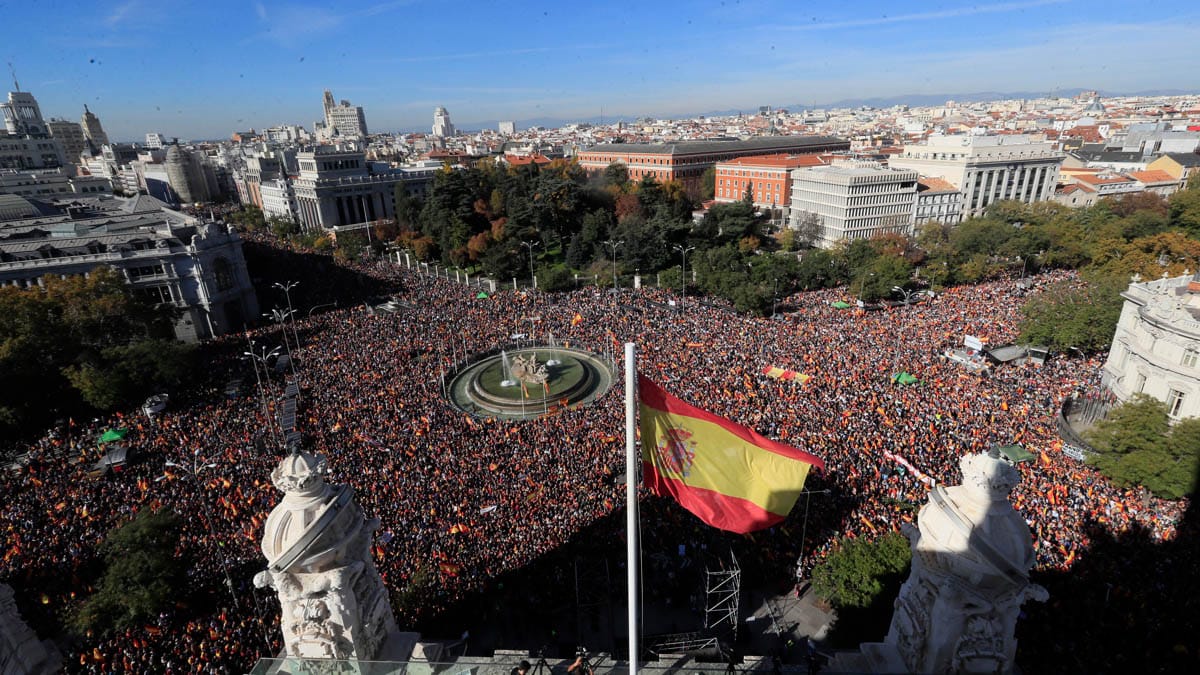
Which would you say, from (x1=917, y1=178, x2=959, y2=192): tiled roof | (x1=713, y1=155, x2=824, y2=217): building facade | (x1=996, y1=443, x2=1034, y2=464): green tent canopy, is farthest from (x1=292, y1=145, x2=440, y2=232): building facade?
(x1=996, y1=443, x2=1034, y2=464): green tent canopy

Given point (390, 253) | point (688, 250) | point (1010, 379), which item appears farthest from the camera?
point (390, 253)

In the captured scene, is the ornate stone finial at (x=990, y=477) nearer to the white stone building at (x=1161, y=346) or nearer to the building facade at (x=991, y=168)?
the white stone building at (x=1161, y=346)

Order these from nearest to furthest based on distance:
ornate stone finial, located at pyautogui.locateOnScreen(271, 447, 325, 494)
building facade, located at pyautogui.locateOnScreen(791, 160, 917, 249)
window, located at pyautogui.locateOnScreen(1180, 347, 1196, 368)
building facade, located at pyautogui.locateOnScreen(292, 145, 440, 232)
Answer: ornate stone finial, located at pyautogui.locateOnScreen(271, 447, 325, 494), window, located at pyautogui.locateOnScreen(1180, 347, 1196, 368), building facade, located at pyautogui.locateOnScreen(791, 160, 917, 249), building facade, located at pyautogui.locateOnScreen(292, 145, 440, 232)

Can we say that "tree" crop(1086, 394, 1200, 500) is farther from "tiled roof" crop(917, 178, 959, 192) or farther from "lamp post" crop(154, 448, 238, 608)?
"tiled roof" crop(917, 178, 959, 192)

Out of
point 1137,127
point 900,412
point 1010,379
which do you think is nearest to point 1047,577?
point 900,412

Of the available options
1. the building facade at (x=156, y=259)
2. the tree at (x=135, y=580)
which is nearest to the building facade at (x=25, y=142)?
the building facade at (x=156, y=259)

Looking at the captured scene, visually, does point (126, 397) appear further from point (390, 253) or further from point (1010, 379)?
point (1010, 379)
